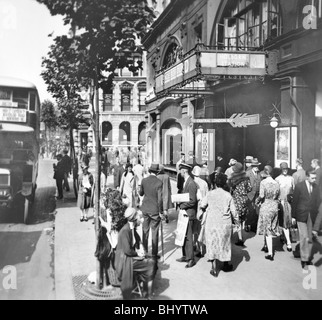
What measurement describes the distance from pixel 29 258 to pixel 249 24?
11.2 meters

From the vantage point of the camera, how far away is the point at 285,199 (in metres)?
8.08

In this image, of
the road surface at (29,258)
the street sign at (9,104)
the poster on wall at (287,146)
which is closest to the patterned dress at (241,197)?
the poster on wall at (287,146)

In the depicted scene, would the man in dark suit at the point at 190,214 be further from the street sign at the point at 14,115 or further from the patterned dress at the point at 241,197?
the street sign at the point at 14,115

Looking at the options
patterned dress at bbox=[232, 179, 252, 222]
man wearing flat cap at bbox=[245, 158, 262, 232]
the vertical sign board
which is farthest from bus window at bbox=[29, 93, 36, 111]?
the vertical sign board

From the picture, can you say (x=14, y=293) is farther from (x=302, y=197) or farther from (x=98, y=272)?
(x=302, y=197)

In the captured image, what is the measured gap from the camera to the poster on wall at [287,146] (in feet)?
34.0

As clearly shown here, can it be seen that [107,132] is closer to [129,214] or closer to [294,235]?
[294,235]

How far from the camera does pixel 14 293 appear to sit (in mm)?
5527

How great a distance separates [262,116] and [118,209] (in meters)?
8.87

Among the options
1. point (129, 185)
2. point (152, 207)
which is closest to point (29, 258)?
point (152, 207)

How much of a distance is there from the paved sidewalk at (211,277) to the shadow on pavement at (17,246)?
0.66 meters

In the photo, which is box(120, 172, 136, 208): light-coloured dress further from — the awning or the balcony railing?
the balcony railing

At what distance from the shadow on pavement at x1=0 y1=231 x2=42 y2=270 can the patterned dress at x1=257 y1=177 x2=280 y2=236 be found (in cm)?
478
